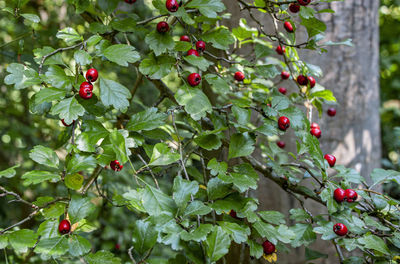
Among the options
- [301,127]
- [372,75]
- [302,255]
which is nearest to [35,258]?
[302,255]

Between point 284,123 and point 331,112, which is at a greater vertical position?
point 284,123

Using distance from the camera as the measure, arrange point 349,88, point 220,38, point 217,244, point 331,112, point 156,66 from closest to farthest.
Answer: point 217,244
point 156,66
point 220,38
point 331,112
point 349,88

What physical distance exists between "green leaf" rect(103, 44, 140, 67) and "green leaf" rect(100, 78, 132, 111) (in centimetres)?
9

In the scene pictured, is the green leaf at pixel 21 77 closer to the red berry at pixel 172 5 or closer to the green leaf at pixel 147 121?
the green leaf at pixel 147 121

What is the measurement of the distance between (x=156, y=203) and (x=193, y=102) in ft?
1.08

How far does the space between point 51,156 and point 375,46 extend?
193 cm

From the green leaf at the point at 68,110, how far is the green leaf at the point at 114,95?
10 centimetres

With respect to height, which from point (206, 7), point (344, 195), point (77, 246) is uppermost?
point (206, 7)

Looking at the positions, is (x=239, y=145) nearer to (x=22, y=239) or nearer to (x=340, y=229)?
(x=340, y=229)

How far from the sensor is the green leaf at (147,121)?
0.95m

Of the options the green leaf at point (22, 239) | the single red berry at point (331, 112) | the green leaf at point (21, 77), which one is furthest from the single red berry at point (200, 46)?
the single red berry at point (331, 112)

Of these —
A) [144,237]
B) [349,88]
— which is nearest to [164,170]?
[144,237]

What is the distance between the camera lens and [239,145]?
0.97 meters

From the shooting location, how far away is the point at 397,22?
210 inches
